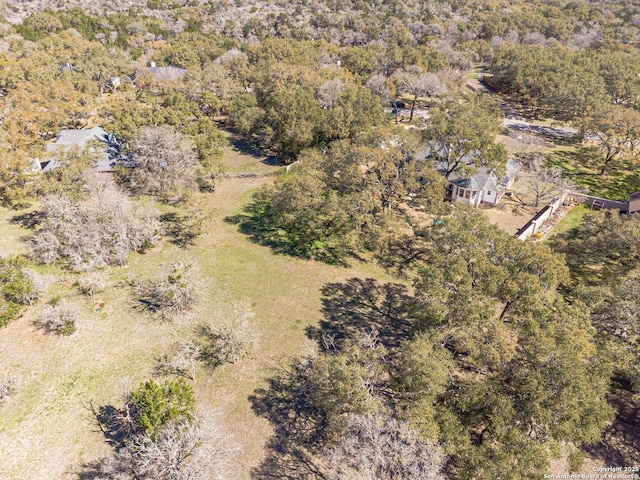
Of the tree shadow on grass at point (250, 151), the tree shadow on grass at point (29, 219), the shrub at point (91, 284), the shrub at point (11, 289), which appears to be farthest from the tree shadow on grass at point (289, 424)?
the tree shadow on grass at point (250, 151)

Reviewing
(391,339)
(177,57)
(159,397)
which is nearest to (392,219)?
(391,339)

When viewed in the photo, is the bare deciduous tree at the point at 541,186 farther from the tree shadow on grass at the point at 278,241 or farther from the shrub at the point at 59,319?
the shrub at the point at 59,319

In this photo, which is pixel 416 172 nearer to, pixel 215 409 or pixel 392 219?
pixel 392 219

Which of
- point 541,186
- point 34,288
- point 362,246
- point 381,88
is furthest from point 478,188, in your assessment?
point 34,288

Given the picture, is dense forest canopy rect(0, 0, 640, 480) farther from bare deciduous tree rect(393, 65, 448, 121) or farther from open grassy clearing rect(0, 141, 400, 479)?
open grassy clearing rect(0, 141, 400, 479)

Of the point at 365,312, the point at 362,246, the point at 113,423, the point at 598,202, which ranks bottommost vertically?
the point at 113,423

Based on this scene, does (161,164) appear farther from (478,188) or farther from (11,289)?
(478,188)
